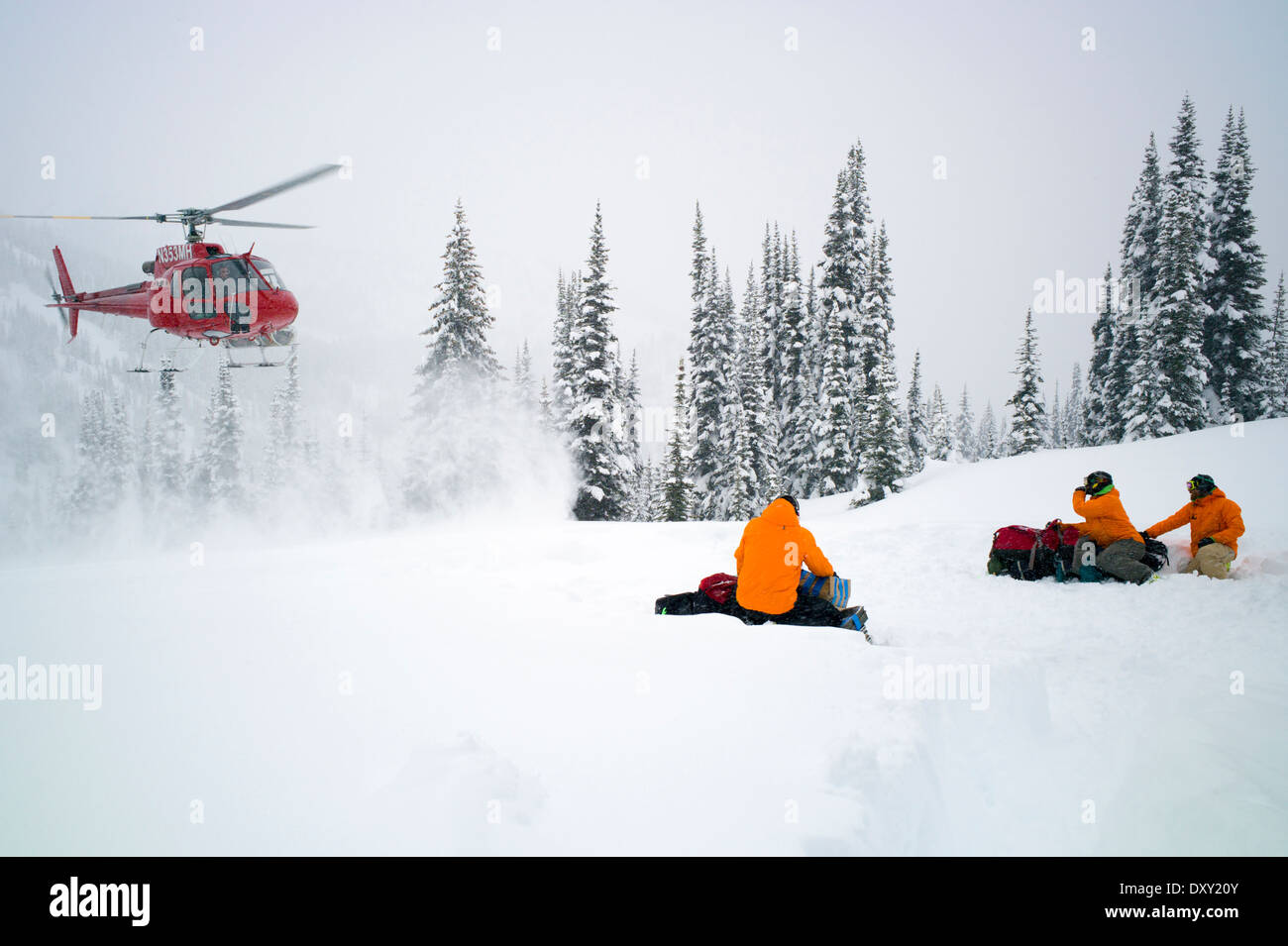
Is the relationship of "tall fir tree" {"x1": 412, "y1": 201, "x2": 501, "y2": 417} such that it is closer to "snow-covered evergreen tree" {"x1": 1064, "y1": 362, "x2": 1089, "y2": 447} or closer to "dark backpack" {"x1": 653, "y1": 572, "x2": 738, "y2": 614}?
"dark backpack" {"x1": 653, "y1": 572, "x2": 738, "y2": 614}

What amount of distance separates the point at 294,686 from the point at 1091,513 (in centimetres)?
992

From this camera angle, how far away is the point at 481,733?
3473mm

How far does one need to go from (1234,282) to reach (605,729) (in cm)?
3638

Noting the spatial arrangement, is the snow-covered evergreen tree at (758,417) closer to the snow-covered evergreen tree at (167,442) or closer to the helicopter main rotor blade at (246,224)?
the helicopter main rotor blade at (246,224)

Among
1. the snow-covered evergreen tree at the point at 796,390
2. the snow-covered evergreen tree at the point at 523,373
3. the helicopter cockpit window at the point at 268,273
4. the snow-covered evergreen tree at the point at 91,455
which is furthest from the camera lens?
the snow-covered evergreen tree at the point at 523,373

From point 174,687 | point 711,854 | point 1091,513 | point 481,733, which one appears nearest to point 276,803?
point 481,733

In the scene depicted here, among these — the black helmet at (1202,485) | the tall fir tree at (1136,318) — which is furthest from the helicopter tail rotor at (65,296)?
the tall fir tree at (1136,318)

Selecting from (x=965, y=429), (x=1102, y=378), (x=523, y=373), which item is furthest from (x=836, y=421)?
(x=965, y=429)

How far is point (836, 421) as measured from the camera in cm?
3033

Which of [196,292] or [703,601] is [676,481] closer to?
[196,292]

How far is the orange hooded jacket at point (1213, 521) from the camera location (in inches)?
331

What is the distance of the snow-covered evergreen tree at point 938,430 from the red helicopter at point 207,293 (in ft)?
168

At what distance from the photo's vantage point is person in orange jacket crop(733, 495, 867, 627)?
6.46 m

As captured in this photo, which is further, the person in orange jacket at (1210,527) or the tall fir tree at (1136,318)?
the tall fir tree at (1136,318)
